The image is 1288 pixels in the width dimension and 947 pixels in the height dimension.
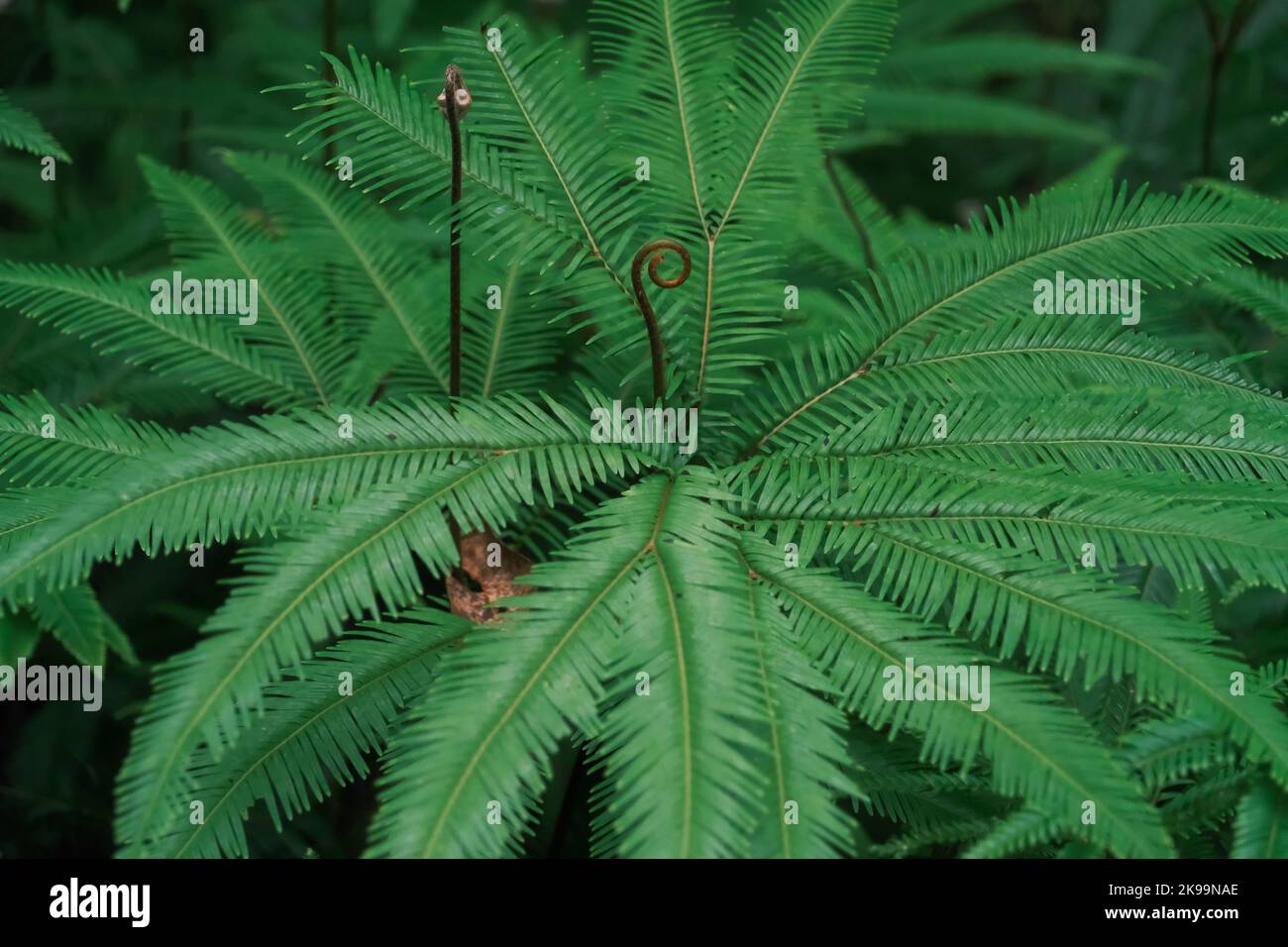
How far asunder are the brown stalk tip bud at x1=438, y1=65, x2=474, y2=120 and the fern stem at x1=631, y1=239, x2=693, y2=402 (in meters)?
0.39

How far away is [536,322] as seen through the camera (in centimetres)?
241

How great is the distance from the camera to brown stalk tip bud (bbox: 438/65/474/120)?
182 cm

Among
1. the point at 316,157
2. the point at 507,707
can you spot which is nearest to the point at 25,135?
the point at 316,157

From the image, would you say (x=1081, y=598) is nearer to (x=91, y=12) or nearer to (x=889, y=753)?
(x=889, y=753)

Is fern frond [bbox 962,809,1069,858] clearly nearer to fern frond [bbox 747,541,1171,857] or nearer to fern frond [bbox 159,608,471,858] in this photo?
fern frond [bbox 747,541,1171,857]

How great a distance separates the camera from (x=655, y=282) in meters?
1.92
